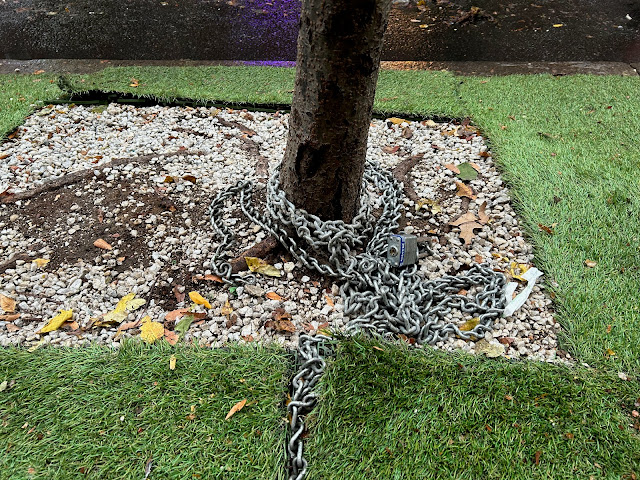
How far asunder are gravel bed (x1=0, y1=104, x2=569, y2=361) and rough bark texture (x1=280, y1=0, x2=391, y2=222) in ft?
1.55

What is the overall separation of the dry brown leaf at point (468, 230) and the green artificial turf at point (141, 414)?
144 centimetres

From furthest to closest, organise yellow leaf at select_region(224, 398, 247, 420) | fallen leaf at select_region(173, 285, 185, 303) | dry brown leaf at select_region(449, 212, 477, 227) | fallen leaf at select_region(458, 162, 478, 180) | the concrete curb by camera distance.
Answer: the concrete curb
fallen leaf at select_region(458, 162, 478, 180)
dry brown leaf at select_region(449, 212, 477, 227)
fallen leaf at select_region(173, 285, 185, 303)
yellow leaf at select_region(224, 398, 247, 420)

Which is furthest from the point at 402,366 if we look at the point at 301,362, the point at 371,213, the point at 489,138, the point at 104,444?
the point at 489,138

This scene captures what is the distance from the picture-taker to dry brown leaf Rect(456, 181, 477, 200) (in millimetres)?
3328

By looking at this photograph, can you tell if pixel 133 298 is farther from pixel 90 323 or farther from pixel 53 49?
pixel 53 49

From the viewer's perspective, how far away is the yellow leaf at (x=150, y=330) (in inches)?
92.7

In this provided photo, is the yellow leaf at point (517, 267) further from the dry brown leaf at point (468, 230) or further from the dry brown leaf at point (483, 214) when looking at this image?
the dry brown leaf at point (483, 214)

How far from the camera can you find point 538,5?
23.5ft

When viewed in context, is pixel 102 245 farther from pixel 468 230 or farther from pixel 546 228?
pixel 546 228

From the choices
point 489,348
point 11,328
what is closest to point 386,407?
point 489,348

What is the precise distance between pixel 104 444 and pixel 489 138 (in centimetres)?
345

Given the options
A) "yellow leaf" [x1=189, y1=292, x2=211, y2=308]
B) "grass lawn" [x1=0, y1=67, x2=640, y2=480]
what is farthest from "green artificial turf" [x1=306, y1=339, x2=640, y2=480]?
"yellow leaf" [x1=189, y1=292, x2=211, y2=308]

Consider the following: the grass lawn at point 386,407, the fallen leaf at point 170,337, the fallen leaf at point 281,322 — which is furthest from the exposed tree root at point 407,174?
the fallen leaf at point 170,337

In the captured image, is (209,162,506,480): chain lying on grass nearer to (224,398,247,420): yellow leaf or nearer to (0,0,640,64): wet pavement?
(224,398,247,420): yellow leaf
